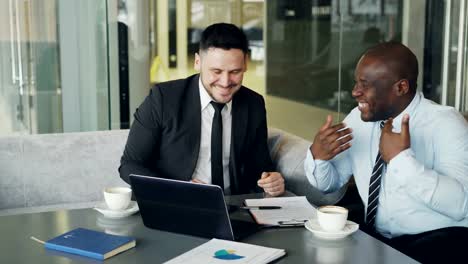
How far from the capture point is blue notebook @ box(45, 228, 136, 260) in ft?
5.18

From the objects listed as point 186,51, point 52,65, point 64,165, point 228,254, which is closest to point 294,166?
point 64,165

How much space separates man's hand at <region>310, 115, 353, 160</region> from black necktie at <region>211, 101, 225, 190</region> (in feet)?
1.61

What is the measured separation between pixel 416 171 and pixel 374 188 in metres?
0.30

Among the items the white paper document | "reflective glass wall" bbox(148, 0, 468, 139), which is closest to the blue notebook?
the white paper document

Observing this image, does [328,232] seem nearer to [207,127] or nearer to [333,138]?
[333,138]

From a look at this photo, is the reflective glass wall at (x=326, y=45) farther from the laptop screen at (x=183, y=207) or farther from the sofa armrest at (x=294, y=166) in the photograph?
the laptop screen at (x=183, y=207)

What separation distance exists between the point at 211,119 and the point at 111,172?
2.34 ft

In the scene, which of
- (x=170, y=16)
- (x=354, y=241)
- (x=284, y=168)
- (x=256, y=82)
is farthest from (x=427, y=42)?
(x=354, y=241)

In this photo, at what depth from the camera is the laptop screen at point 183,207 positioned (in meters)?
1.71

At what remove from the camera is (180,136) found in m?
2.58

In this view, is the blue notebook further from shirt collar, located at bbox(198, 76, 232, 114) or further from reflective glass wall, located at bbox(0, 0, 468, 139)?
reflective glass wall, located at bbox(0, 0, 468, 139)

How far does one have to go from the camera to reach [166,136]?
2.60m

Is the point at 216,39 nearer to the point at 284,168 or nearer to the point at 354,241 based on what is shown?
the point at 284,168

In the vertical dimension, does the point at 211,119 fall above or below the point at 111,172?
above
